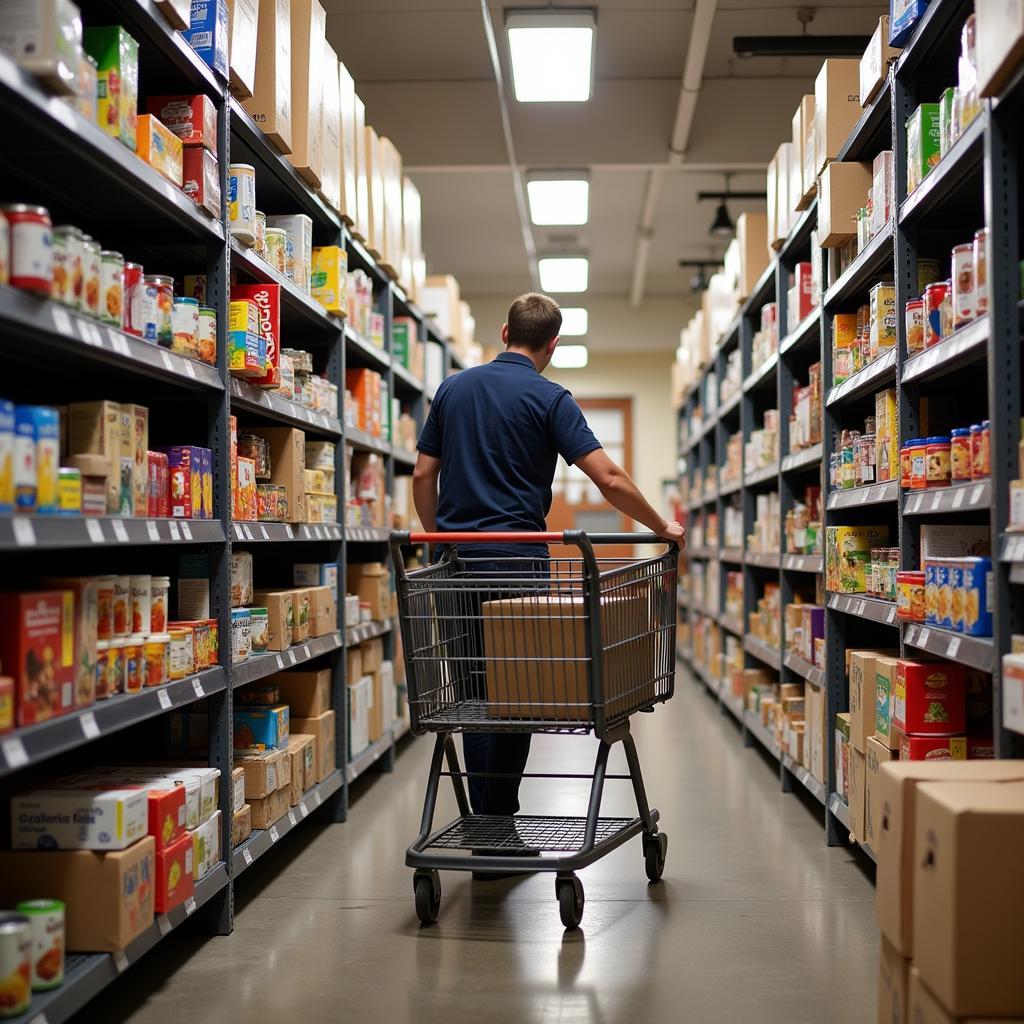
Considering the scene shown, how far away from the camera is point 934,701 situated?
3.30 m

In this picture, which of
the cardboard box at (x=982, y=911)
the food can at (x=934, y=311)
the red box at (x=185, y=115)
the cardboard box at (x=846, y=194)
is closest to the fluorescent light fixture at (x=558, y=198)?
the cardboard box at (x=846, y=194)

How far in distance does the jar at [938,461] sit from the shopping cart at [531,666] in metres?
0.77

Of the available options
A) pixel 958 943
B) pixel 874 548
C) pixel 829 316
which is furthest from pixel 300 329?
pixel 958 943

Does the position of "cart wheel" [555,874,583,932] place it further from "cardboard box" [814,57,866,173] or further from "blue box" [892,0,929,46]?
"cardboard box" [814,57,866,173]

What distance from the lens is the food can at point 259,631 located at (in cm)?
381

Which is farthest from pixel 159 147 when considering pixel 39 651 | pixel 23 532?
pixel 39 651

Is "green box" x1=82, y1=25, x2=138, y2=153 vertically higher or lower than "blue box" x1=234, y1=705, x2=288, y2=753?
higher

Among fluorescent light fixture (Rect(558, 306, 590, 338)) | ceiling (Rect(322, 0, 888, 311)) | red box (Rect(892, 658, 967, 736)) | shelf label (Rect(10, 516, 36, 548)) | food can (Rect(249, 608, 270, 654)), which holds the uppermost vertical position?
ceiling (Rect(322, 0, 888, 311))

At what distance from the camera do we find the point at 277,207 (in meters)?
4.82

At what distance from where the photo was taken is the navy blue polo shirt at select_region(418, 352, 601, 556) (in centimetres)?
380

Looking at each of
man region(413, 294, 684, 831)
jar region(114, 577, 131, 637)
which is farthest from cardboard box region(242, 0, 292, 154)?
jar region(114, 577, 131, 637)

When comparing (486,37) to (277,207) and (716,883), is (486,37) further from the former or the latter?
(716,883)

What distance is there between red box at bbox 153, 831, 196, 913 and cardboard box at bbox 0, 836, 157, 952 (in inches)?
7.5

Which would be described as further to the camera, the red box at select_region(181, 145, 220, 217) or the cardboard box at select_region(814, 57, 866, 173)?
the cardboard box at select_region(814, 57, 866, 173)
